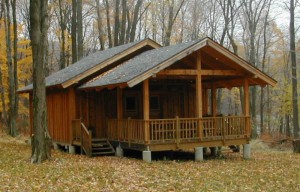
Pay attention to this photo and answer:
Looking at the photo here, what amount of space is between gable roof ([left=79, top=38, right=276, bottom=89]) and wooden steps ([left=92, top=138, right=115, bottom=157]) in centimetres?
270

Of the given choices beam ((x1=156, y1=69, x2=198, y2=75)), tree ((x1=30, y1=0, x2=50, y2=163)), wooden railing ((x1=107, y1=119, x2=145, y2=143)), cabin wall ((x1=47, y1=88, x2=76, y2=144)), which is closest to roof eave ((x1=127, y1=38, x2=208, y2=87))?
beam ((x1=156, y1=69, x2=198, y2=75))

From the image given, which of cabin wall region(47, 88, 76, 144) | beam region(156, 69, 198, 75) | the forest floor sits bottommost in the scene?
the forest floor

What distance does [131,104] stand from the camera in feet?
72.1

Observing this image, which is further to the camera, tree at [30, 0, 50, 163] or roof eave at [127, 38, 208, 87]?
roof eave at [127, 38, 208, 87]

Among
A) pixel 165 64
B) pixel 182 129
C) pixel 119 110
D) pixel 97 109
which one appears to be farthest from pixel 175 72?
pixel 97 109

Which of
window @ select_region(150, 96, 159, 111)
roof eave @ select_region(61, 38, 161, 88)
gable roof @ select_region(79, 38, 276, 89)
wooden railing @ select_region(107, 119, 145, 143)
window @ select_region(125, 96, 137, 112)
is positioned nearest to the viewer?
gable roof @ select_region(79, 38, 276, 89)

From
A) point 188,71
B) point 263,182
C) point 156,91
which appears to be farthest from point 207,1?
point 263,182

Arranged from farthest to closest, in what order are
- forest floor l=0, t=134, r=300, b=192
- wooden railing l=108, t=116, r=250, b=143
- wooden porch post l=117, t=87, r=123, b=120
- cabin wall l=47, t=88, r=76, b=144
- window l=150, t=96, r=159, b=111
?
window l=150, t=96, r=159, b=111
cabin wall l=47, t=88, r=76, b=144
wooden porch post l=117, t=87, r=123, b=120
wooden railing l=108, t=116, r=250, b=143
forest floor l=0, t=134, r=300, b=192

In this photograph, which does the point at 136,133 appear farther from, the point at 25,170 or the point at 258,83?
the point at 258,83

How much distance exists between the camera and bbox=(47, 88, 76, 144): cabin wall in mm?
21266

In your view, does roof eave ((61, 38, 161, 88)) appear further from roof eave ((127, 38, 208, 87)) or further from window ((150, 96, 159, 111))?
roof eave ((127, 38, 208, 87))

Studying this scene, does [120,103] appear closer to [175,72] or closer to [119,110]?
[119,110]

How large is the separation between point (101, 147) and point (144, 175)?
693 cm

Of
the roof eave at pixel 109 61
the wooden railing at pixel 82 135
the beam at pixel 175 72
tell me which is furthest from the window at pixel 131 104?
the beam at pixel 175 72
